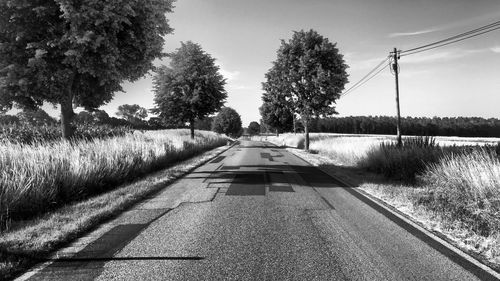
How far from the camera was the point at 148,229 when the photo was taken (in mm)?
5027

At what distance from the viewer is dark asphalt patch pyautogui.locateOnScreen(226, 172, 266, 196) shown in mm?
8109

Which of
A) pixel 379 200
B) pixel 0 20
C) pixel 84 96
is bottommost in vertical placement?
pixel 379 200

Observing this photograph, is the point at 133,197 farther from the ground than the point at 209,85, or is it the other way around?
the point at 209,85

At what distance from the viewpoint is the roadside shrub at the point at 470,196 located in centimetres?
524

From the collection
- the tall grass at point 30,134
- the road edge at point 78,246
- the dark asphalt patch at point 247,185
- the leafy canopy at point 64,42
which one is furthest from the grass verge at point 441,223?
the tall grass at point 30,134

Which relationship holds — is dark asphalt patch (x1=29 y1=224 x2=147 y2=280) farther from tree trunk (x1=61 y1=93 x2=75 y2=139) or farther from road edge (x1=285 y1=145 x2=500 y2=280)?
tree trunk (x1=61 y1=93 x2=75 y2=139)

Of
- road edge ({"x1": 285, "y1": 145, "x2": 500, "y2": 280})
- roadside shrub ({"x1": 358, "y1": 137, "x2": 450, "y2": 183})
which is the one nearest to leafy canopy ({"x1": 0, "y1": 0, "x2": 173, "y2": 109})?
road edge ({"x1": 285, "y1": 145, "x2": 500, "y2": 280})

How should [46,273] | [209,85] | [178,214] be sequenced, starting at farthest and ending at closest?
[209,85], [178,214], [46,273]

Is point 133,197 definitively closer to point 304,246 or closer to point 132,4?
point 304,246

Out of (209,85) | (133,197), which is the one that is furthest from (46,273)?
(209,85)

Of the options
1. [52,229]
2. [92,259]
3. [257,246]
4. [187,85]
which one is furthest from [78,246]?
[187,85]

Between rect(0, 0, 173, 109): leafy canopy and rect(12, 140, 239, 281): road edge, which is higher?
rect(0, 0, 173, 109): leafy canopy

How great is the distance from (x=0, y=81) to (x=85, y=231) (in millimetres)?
7485

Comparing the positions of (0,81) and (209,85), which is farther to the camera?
(209,85)
